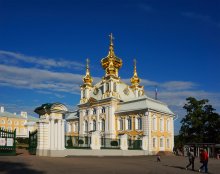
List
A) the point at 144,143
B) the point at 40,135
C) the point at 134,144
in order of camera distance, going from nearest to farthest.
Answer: the point at 40,135 < the point at 134,144 < the point at 144,143

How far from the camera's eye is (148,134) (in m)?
44.6

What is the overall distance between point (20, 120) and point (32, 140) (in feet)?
271

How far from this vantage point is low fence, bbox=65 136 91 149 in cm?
2711

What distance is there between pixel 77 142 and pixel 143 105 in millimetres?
19860

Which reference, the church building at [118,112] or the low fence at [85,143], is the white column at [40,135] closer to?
the low fence at [85,143]

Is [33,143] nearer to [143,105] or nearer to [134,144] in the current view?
[134,144]

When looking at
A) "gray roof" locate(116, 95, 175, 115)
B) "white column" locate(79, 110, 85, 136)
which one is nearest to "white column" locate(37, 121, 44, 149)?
"gray roof" locate(116, 95, 175, 115)

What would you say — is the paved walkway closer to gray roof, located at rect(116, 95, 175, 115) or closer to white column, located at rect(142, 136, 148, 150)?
white column, located at rect(142, 136, 148, 150)

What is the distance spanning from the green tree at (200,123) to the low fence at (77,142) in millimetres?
28263

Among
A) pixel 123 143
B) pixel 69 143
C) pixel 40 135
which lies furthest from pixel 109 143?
pixel 40 135

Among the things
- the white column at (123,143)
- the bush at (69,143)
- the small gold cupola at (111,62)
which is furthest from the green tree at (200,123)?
the bush at (69,143)

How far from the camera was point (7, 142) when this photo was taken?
902 inches

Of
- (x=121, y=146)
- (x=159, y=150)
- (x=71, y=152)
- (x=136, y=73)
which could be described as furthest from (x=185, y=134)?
(x=71, y=152)

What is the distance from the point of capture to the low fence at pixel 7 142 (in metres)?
22.6
